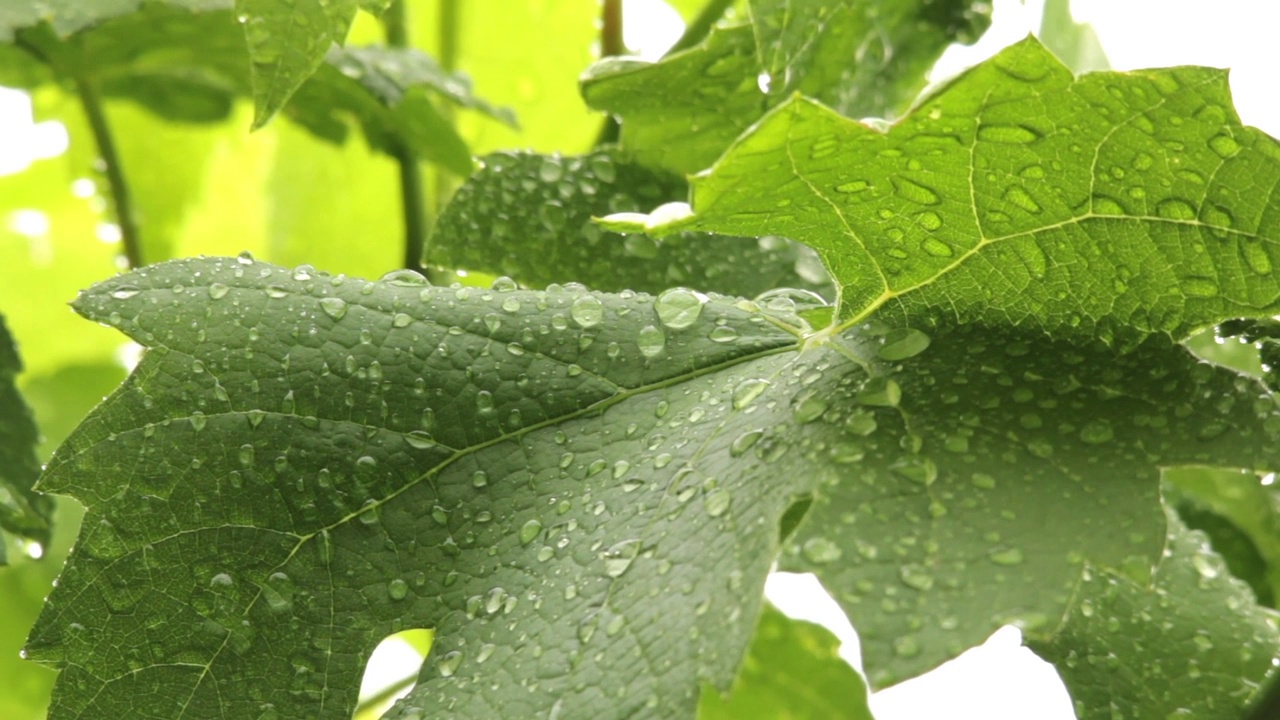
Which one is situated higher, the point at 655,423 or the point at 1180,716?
the point at 655,423

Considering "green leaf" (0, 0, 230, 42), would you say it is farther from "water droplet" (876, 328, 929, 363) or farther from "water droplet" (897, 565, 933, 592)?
"water droplet" (897, 565, 933, 592)

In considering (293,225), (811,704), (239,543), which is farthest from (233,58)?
(811,704)

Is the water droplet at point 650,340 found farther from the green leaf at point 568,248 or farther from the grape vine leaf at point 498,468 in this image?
the green leaf at point 568,248

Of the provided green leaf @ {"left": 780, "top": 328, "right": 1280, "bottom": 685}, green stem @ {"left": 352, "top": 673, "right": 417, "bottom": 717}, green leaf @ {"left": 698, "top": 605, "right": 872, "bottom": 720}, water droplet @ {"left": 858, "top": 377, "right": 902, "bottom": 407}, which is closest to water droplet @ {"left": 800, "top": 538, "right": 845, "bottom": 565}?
green leaf @ {"left": 780, "top": 328, "right": 1280, "bottom": 685}

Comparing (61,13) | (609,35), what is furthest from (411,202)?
(61,13)

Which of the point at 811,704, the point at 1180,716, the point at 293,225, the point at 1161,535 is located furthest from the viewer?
the point at 293,225

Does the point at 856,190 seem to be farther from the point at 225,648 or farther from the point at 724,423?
the point at 225,648

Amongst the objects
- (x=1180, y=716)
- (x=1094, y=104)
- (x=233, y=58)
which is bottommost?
(x=1180, y=716)
